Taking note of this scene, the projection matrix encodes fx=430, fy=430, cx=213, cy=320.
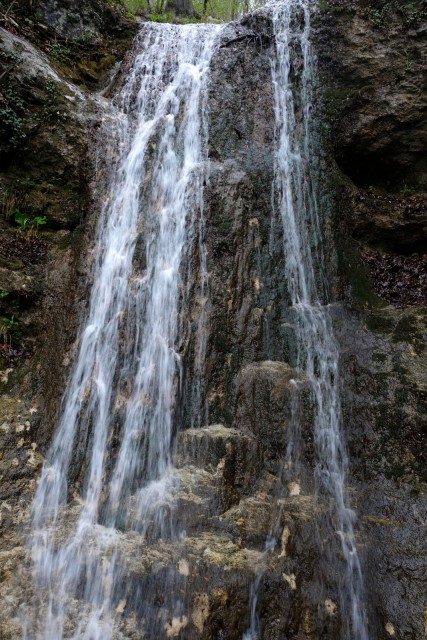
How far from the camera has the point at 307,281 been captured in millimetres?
6918

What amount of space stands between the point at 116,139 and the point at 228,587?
7.71 m

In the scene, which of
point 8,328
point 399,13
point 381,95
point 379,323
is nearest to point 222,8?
point 399,13

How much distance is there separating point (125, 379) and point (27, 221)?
3541 millimetres

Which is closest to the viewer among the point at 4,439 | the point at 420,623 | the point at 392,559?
the point at 420,623

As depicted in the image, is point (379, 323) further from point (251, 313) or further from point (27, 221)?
point (27, 221)

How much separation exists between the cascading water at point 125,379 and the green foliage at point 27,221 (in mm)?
1055

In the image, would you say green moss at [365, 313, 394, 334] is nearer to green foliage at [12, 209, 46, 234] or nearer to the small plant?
the small plant

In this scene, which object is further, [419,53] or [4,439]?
[419,53]

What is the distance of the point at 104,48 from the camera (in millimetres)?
10438

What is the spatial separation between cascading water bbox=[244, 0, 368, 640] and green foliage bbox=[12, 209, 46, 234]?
407 centimetres

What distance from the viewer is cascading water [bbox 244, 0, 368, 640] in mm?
4727

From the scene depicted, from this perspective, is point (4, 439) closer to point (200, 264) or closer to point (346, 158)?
point (200, 264)

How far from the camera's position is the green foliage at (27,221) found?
7.29m

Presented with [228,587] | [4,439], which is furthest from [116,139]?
[228,587]
